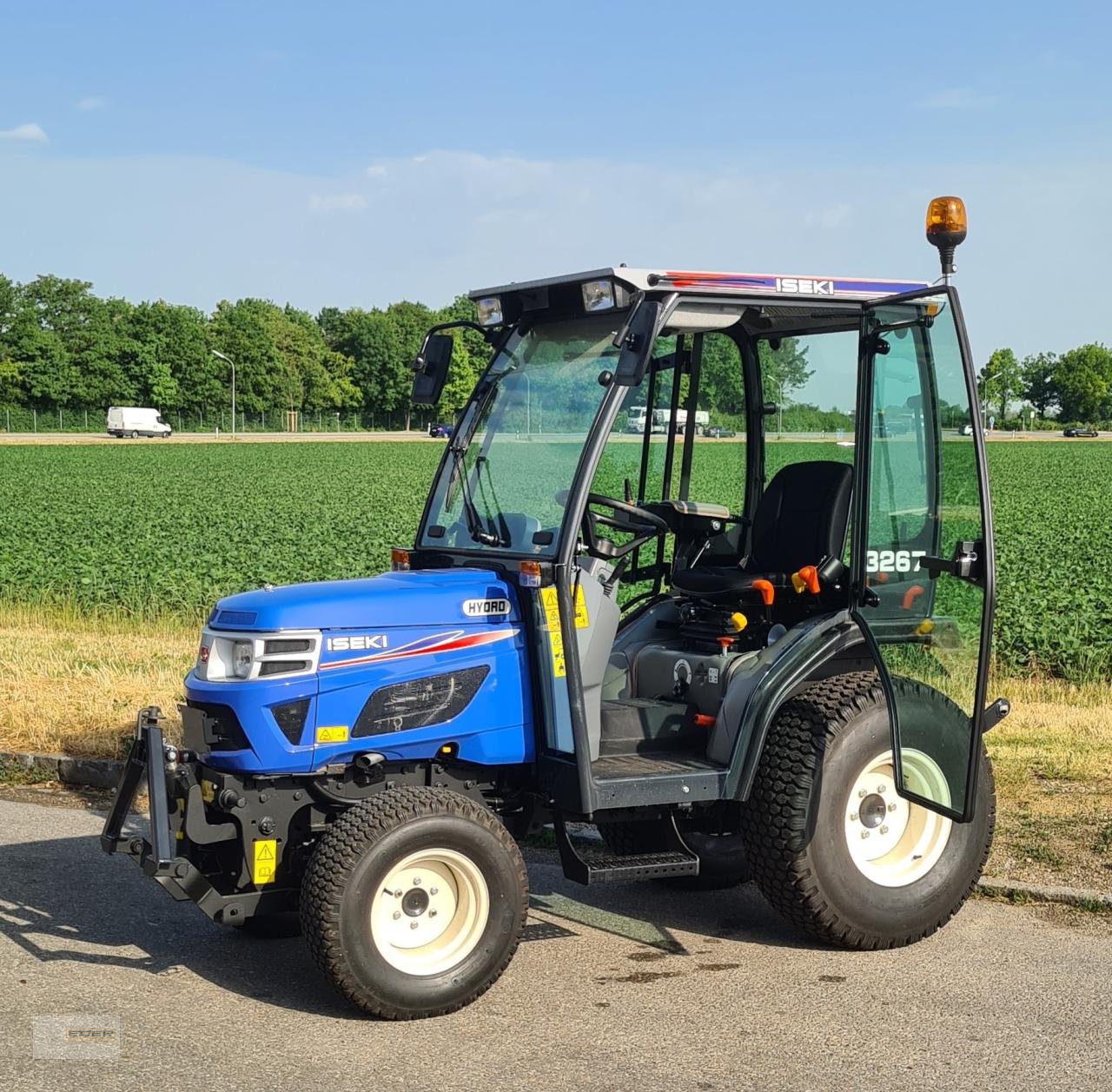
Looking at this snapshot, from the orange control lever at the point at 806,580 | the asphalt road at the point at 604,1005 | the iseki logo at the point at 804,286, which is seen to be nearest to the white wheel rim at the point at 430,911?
the asphalt road at the point at 604,1005

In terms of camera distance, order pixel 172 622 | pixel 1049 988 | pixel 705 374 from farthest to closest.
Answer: pixel 172 622
pixel 705 374
pixel 1049 988

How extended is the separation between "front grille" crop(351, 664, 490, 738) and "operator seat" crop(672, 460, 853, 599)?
129 centimetres

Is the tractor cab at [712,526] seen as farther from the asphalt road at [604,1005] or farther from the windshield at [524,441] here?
the asphalt road at [604,1005]

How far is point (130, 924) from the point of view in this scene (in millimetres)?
5906

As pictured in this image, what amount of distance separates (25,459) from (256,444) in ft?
75.4

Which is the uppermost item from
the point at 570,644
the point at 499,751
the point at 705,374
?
the point at 705,374

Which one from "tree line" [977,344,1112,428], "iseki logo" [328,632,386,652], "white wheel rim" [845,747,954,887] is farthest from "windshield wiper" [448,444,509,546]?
"tree line" [977,344,1112,428]

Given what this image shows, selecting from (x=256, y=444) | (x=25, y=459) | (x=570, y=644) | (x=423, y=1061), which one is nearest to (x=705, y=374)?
(x=570, y=644)

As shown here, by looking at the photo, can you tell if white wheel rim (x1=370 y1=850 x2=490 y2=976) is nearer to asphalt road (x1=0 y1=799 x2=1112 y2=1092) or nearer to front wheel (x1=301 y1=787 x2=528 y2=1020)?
front wheel (x1=301 y1=787 x2=528 y2=1020)

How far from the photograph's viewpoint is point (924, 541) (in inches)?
221

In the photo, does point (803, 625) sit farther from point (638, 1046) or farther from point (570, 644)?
point (638, 1046)

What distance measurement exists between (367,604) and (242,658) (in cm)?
47

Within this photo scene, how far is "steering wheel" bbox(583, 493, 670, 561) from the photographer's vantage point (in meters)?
5.41

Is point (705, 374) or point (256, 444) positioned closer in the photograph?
point (705, 374)
